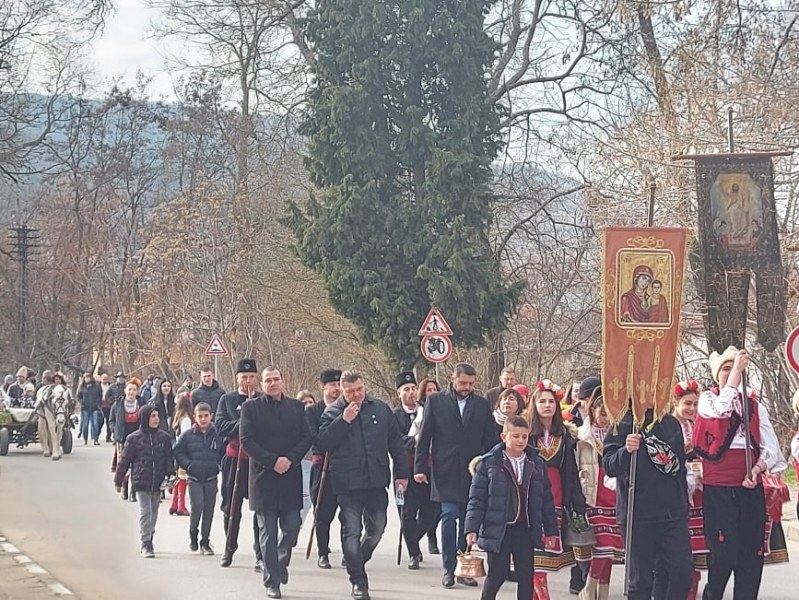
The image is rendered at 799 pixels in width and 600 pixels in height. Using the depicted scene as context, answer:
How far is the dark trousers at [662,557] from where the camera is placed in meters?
8.27

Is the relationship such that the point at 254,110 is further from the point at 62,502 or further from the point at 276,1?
the point at 62,502

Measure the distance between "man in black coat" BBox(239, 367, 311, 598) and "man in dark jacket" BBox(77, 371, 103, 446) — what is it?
900 inches

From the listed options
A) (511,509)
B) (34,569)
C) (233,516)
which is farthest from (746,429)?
(34,569)

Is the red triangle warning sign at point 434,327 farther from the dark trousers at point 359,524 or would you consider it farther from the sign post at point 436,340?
the dark trousers at point 359,524

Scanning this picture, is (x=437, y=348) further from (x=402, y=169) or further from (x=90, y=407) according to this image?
(x=90, y=407)

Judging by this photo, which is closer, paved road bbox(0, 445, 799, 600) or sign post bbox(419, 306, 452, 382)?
paved road bbox(0, 445, 799, 600)

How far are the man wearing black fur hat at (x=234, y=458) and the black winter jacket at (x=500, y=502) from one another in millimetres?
3398

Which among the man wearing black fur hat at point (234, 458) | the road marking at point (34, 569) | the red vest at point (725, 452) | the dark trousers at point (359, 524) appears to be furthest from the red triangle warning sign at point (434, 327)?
the red vest at point (725, 452)

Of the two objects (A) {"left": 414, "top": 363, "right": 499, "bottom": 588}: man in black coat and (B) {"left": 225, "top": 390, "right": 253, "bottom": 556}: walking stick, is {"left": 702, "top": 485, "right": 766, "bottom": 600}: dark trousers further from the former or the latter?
(B) {"left": 225, "top": 390, "right": 253, "bottom": 556}: walking stick

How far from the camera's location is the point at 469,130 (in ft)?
94.6

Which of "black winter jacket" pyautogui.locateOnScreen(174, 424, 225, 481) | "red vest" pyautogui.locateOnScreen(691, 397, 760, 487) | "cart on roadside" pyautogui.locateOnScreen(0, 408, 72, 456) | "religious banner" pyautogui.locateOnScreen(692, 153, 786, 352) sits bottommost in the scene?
"cart on roadside" pyautogui.locateOnScreen(0, 408, 72, 456)

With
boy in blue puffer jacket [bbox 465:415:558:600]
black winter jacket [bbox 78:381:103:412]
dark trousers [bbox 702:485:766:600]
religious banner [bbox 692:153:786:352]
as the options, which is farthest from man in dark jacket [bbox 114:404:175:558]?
Answer: black winter jacket [bbox 78:381:103:412]

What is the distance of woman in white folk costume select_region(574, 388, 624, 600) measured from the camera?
951cm

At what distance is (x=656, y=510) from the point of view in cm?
832
